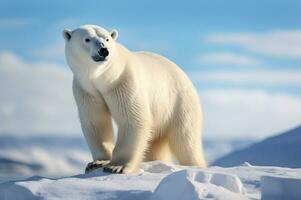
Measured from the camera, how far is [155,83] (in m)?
9.12

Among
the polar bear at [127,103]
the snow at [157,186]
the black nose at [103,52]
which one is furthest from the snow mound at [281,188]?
the black nose at [103,52]

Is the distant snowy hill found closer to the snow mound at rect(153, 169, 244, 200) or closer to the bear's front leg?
the bear's front leg

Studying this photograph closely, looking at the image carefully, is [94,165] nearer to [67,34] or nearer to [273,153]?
[67,34]

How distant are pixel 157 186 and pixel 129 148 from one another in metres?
1.87

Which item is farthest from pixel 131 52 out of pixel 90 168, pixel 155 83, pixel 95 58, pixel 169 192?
pixel 169 192

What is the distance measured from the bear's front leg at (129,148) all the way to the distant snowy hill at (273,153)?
9.80 meters

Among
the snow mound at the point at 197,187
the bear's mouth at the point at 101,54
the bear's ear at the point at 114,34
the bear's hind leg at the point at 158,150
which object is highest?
the bear's ear at the point at 114,34

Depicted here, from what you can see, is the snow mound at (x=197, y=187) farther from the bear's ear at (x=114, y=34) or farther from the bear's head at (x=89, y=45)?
the bear's ear at (x=114, y=34)

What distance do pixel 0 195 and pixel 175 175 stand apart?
2.18m

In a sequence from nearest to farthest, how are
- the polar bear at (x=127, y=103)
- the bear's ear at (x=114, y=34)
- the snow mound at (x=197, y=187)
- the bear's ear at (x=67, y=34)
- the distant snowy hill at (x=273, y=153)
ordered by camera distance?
1. the snow mound at (x=197, y=187)
2. the polar bear at (x=127, y=103)
3. the bear's ear at (x=67, y=34)
4. the bear's ear at (x=114, y=34)
5. the distant snowy hill at (x=273, y=153)

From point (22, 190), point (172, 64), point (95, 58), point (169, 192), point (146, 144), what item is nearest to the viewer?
point (169, 192)

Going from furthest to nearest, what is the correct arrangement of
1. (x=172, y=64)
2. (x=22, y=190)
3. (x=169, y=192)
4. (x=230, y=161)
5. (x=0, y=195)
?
(x=230, y=161) < (x=172, y=64) < (x=0, y=195) < (x=22, y=190) < (x=169, y=192)

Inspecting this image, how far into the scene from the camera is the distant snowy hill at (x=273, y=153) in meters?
18.6

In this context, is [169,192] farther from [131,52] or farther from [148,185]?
[131,52]
